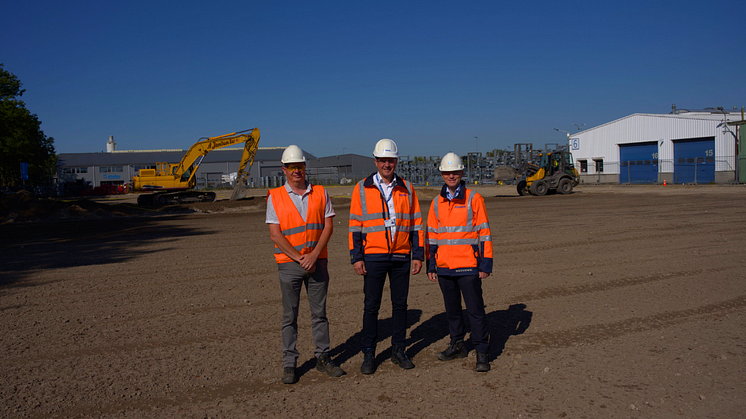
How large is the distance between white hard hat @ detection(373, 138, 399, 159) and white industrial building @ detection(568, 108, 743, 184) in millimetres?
46801

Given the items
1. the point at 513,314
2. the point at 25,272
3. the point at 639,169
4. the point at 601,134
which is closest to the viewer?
the point at 513,314

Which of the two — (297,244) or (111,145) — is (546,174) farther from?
(111,145)

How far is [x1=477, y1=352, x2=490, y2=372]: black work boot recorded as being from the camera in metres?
4.47

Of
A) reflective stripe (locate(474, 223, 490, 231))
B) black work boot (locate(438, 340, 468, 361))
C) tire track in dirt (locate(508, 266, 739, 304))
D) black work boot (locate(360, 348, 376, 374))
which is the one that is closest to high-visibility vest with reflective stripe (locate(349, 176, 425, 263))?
reflective stripe (locate(474, 223, 490, 231))

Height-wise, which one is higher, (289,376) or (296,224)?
(296,224)

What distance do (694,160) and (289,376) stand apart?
5063 centimetres

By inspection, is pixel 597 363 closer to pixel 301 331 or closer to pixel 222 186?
pixel 301 331

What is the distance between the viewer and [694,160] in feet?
148

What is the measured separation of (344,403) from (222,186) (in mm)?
65756

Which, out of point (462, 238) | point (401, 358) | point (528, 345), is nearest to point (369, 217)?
point (462, 238)

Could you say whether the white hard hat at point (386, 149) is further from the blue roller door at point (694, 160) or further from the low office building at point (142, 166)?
the low office building at point (142, 166)

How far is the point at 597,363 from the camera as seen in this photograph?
4562mm

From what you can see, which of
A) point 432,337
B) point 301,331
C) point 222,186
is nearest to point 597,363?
point 432,337

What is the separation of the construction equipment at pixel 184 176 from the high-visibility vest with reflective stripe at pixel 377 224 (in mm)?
24599
